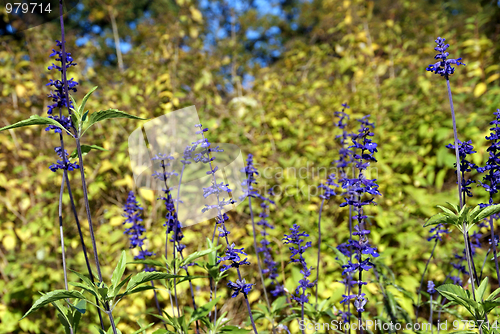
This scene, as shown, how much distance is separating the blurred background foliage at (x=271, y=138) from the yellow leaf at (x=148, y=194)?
0.04 metres

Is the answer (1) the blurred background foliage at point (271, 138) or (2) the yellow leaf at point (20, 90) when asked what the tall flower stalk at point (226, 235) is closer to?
(1) the blurred background foliage at point (271, 138)

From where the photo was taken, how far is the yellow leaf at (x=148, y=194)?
382 centimetres

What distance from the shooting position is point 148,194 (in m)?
3.84

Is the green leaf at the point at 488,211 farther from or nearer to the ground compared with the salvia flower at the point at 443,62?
nearer to the ground

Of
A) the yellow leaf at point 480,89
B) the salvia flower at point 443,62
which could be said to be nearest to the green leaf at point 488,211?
the salvia flower at point 443,62

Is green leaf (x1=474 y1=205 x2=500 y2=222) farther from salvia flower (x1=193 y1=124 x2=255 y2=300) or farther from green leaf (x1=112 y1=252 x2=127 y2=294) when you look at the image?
green leaf (x1=112 y1=252 x2=127 y2=294)

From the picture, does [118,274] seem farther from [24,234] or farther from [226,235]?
[24,234]

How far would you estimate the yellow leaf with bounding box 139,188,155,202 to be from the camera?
3.82 m

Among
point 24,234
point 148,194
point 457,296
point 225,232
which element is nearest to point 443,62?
point 457,296

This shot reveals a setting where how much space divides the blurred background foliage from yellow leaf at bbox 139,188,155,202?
0.04m

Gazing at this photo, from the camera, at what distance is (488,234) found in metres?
3.40

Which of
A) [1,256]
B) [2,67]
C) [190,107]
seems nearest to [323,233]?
[190,107]

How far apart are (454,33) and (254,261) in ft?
15.6

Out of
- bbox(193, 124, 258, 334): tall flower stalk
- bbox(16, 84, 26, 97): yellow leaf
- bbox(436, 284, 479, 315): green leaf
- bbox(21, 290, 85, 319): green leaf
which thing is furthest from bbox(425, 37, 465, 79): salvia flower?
bbox(16, 84, 26, 97): yellow leaf
